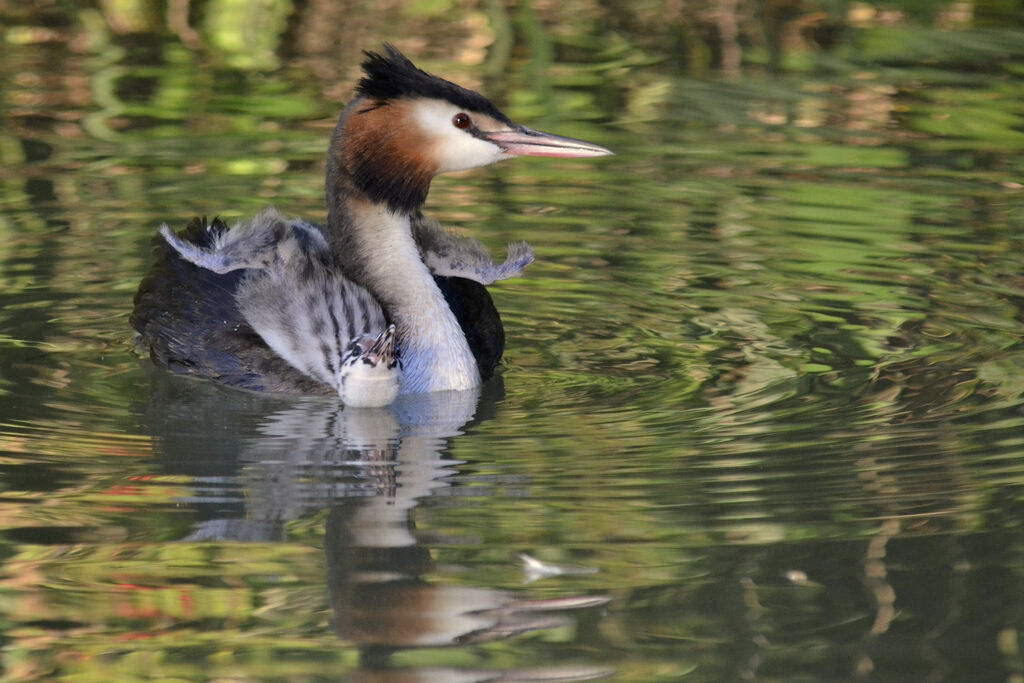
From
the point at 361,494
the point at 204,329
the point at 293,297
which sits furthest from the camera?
the point at 204,329

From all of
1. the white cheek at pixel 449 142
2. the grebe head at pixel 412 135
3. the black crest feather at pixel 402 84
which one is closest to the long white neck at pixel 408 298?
the grebe head at pixel 412 135

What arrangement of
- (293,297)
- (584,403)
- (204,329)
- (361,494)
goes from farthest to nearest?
(204,329) < (293,297) < (584,403) < (361,494)

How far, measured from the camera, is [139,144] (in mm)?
9883

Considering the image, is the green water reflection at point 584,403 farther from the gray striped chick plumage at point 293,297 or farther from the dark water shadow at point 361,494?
the gray striped chick plumage at point 293,297

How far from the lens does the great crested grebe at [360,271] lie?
6449mm

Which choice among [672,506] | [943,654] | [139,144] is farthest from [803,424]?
[139,144]

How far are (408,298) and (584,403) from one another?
815 millimetres

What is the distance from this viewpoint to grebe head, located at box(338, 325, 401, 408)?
617cm

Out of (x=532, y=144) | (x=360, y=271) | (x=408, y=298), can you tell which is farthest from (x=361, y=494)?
(x=532, y=144)

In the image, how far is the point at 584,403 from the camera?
629cm

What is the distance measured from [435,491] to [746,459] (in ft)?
3.20

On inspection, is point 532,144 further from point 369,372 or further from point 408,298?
point 369,372

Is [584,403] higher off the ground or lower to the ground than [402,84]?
lower

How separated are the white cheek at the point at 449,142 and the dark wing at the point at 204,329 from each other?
87cm
